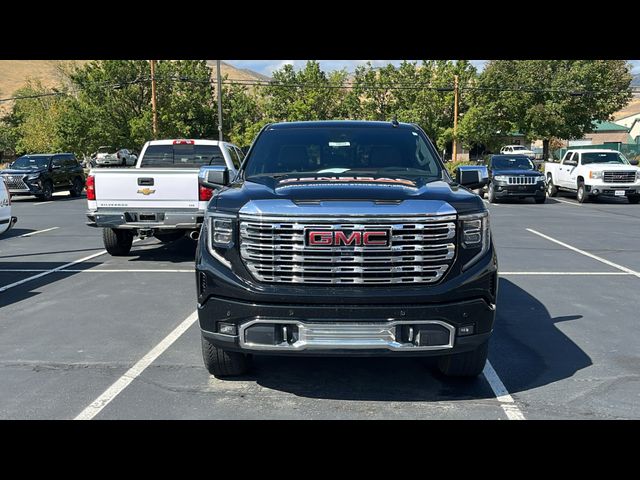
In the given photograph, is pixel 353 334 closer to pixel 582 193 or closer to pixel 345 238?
pixel 345 238

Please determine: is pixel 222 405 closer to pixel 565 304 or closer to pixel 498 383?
pixel 498 383

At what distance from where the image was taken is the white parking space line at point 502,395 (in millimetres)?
4223

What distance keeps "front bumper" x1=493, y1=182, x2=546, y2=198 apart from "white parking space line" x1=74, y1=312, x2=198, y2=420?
16656 mm

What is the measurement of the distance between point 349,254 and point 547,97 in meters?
42.6

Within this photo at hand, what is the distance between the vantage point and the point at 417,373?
5055mm

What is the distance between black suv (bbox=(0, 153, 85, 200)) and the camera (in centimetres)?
2292

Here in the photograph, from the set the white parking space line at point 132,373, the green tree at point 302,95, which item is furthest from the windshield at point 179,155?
the green tree at point 302,95

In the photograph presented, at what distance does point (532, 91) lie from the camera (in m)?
42.1

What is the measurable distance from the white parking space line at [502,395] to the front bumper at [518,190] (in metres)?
17.0

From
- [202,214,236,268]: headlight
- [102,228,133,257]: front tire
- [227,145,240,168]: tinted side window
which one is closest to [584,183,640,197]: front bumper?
[227,145,240,168]: tinted side window

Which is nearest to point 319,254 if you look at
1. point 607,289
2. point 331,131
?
point 331,131

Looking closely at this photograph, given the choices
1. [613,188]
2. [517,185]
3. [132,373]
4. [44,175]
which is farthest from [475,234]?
[44,175]

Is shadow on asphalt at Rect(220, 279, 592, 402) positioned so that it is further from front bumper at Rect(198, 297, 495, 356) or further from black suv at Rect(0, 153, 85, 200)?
black suv at Rect(0, 153, 85, 200)
